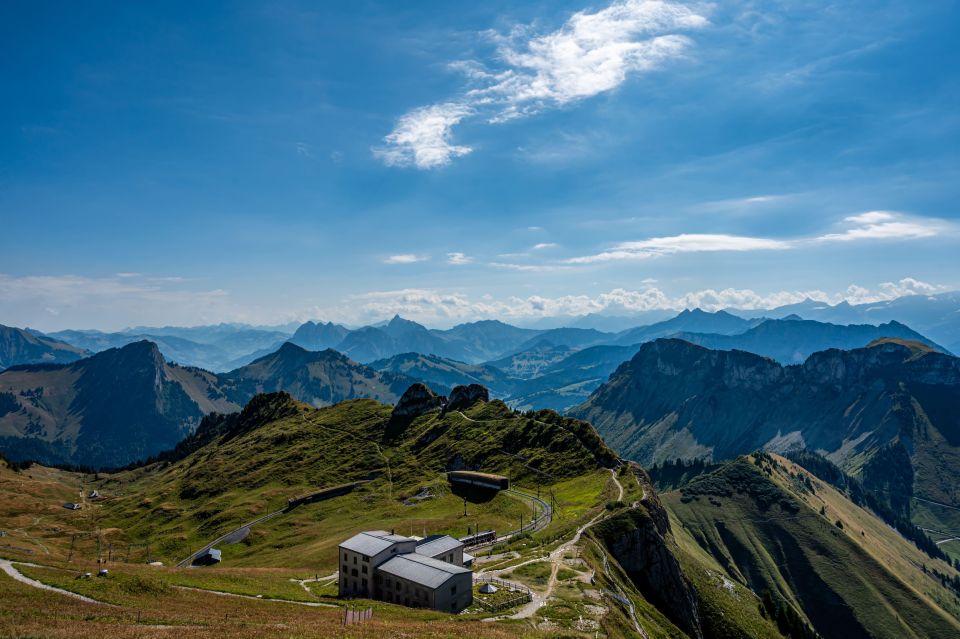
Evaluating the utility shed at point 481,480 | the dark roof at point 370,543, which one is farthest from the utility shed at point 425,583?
the utility shed at point 481,480

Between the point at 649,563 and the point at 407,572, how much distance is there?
54.7 m

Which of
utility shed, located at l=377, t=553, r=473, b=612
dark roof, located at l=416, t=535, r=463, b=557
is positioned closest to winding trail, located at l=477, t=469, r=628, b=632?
dark roof, located at l=416, t=535, r=463, b=557

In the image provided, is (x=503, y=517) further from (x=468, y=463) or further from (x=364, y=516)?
(x=468, y=463)

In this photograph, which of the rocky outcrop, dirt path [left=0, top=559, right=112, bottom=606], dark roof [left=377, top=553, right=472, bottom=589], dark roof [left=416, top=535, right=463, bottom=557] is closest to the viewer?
dirt path [left=0, top=559, right=112, bottom=606]

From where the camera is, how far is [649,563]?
106 meters

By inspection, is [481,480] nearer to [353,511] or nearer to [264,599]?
[353,511]

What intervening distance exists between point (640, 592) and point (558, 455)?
76.8 m

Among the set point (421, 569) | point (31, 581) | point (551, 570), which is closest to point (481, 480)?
point (551, 570)

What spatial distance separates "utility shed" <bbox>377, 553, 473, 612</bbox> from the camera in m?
69.0

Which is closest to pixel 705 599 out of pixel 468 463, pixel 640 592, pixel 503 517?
pixel 640 592

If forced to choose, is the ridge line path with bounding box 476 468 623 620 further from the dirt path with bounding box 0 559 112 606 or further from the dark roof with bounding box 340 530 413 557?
the dirt path with bounding box 0 559 112 606

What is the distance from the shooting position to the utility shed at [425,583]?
6900 cm

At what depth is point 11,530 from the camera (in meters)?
163

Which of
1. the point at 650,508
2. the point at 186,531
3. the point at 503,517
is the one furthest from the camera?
the point at 186,531
